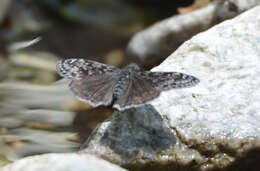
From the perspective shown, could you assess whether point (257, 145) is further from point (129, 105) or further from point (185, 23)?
point (185, 23)

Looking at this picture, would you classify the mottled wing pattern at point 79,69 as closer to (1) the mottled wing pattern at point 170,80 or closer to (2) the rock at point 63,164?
(1) the mottled wing pattern at point 170,80

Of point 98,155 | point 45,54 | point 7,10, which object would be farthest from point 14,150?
point 7,10

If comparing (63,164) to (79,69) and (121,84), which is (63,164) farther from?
(79,69)

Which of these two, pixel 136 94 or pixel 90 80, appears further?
pixel 90 80

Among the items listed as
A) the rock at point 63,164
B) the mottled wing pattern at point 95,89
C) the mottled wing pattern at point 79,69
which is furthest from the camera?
the mottled wing pattern at point 79,69

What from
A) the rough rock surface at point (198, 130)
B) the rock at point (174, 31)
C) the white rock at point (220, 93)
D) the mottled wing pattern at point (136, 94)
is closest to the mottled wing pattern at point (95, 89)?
the mottled wing pattern at point (136, 94)

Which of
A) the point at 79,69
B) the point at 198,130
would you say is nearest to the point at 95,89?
the point at 79,69
